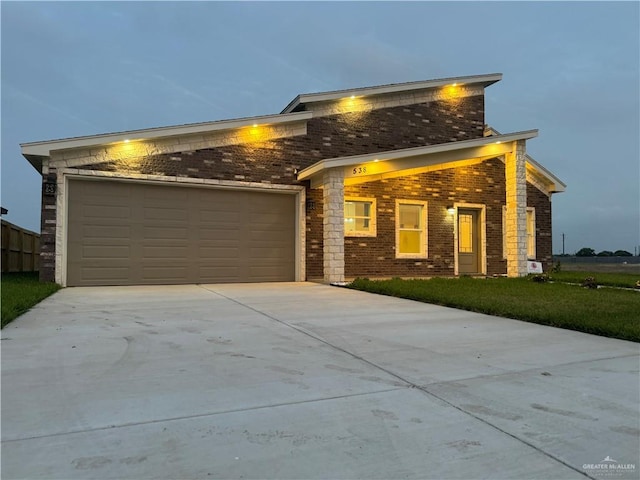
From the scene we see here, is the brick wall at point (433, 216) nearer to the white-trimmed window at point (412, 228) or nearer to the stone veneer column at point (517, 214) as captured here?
the white-trimmed window at point (412, 228)

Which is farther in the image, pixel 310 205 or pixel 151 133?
pixel 310 205

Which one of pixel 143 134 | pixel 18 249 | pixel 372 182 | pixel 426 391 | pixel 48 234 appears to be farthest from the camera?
pixel 18 249

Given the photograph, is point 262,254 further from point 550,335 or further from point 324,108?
point 550,335

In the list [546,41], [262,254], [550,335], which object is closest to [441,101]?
[262,254]

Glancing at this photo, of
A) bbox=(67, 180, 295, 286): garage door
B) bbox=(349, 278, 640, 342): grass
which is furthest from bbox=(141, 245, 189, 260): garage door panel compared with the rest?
bbox=(349, 278, 640, 342): grass

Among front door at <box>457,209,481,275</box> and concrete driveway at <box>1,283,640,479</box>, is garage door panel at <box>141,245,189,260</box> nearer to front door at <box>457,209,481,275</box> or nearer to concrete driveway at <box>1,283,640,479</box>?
concrete driveway at <box>1,283,640,479</box>

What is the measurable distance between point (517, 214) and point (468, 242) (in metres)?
2.89

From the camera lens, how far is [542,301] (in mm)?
7848

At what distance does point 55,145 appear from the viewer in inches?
415

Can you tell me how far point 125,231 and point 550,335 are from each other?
9.77 m

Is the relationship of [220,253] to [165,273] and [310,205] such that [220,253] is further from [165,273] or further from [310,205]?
[310,205]

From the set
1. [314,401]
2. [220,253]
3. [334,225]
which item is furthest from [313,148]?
[314,401]

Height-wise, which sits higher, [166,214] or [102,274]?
[166,214]

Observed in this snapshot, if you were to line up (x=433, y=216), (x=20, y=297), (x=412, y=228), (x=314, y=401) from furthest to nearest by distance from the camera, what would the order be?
1. (x=433, y=216)
2. (x=412, y=228)
3. (x=20, y=297)
4. (x=314, y=401)
